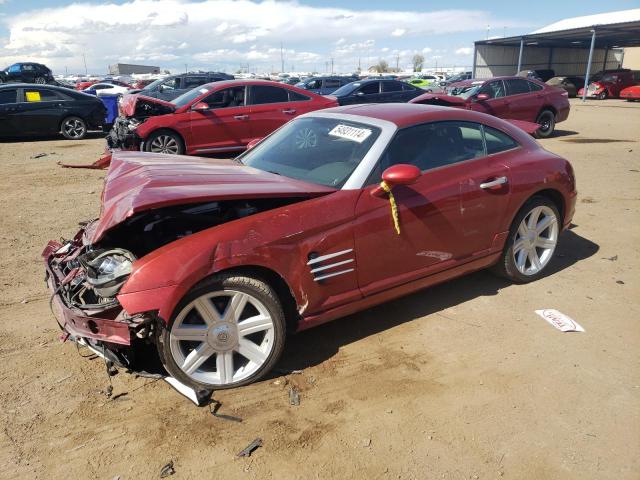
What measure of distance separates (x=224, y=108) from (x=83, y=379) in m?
7.32

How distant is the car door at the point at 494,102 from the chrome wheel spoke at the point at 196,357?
10.5 metres

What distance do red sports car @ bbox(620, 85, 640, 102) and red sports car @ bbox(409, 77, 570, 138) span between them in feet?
58.9

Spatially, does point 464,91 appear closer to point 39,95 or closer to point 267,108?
point 267,108

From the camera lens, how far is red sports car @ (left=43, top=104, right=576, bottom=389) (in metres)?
2.77

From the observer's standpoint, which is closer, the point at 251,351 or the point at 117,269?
the point at 117,269

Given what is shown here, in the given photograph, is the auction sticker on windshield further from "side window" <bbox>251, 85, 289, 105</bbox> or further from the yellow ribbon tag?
"side window" <bbox>251, 85, 289, 105</bbox>

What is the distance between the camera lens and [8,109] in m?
12.5

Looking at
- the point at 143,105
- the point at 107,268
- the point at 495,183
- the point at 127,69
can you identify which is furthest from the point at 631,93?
the point at 127,69

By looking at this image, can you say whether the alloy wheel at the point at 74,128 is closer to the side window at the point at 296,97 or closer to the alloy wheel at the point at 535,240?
the side window at the point at 296,97

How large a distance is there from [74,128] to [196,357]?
12225mm

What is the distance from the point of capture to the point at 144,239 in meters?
3.29

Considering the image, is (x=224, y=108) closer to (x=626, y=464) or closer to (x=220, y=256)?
(x=220, y=256)

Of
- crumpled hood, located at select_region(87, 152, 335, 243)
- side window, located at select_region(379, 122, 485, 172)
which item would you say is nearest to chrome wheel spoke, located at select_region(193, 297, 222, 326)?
crumpled hood, located at select_region(87, 152, 335, 243)

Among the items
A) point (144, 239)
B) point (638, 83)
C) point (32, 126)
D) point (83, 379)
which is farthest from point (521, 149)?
point (638, 83)
